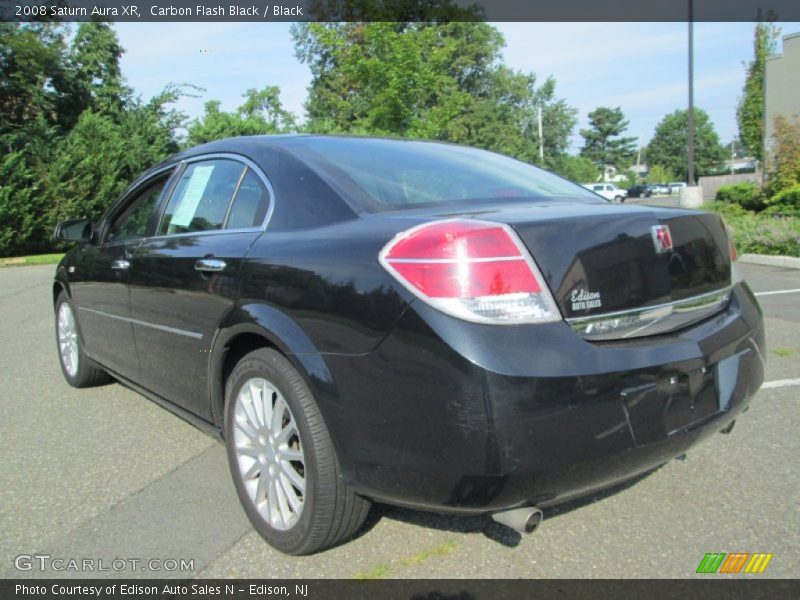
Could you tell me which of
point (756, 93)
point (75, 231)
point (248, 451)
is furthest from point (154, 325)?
point (756, 93)

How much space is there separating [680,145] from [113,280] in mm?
117426

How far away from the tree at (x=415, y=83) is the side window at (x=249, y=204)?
13537 mm

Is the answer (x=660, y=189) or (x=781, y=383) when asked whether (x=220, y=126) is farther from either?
(x=660, y=189)

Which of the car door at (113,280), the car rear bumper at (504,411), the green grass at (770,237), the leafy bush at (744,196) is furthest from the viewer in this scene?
the leafy bush at (744,196)

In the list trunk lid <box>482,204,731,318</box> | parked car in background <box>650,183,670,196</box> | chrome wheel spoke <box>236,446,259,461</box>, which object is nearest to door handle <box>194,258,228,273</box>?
chrome wheel spoke <box>236,446,259,461</box>

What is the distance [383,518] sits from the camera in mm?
2734

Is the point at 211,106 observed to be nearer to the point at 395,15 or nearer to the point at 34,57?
the point at 34,57

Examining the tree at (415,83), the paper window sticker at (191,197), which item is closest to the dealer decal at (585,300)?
the paper window sticker at (191,197)

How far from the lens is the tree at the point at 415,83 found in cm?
1611

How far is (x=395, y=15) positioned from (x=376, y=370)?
58.0ft

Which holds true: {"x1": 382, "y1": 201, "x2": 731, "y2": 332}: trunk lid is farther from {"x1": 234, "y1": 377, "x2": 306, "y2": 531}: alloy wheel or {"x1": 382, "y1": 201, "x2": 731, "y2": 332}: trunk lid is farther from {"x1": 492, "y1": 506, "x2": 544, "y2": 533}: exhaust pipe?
{"x1": 234, "y1": 377, "x2": 306, "y2": 531}: alloy wheel

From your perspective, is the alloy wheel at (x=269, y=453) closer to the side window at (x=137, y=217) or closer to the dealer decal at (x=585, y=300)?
the dealer decal at (x=585, y=300)
